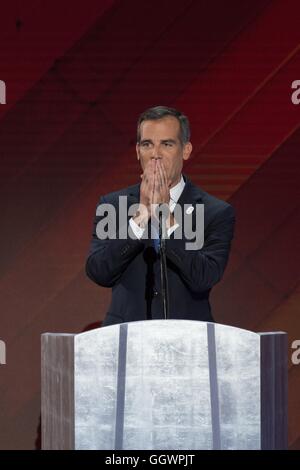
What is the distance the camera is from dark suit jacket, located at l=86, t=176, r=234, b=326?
2.85 meters

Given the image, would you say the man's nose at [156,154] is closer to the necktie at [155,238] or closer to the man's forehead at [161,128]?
the man's forehead at [161,128]

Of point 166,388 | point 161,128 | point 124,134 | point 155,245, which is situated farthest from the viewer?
point 124,134

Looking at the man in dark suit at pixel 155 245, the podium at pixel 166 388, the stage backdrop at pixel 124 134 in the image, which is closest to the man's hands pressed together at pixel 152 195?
the man in dark suit at pixel 155 245

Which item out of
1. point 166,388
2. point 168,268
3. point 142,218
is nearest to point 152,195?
point 142,218

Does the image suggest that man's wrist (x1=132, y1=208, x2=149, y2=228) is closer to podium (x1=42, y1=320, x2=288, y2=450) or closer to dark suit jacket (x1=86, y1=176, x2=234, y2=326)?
dark suit jacket (x1=86, y1=176, x2=234, y2=326)

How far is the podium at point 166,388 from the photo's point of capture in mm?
2182

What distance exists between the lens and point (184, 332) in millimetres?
2217

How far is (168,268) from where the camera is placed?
3.03 m

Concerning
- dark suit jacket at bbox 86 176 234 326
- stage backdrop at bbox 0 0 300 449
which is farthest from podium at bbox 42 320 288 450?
stage backdrop at bbox 0 0 300 449

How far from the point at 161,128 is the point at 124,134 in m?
1.17

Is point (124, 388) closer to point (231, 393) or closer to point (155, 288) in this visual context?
point (231, 393)

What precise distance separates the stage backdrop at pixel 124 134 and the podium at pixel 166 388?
2077 millimetres

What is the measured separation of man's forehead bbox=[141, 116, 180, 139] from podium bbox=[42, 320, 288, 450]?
1.08 meters

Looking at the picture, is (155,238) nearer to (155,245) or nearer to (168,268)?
(155,245)
